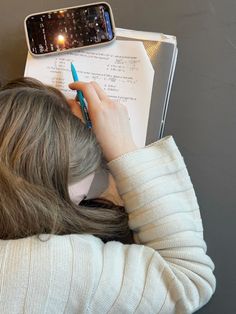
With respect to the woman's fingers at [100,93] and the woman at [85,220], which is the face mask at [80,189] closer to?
the woman at [85,220]

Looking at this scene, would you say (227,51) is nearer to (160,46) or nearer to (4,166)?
(160,46)

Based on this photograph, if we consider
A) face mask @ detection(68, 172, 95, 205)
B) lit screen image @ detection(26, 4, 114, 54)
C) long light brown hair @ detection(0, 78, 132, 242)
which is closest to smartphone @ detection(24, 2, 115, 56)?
lit screen image @ detection(26, 4, 114, 54)

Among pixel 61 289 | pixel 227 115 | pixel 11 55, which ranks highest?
pixel 11 55

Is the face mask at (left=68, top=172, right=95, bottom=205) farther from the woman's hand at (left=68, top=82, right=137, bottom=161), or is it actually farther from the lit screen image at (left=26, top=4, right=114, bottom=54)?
the lit screen image at (left=26, top=4, right=114, bottom=54)

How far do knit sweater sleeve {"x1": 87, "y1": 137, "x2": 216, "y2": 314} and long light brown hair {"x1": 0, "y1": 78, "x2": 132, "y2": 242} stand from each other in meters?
0.06

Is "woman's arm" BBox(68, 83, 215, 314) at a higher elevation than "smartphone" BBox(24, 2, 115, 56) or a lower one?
lower

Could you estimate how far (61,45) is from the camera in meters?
0.65

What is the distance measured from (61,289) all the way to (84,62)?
0.34m

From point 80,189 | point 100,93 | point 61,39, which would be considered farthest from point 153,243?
point 61,39

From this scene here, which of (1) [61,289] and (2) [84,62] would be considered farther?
(2) [84,62]

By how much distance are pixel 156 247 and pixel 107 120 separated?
19 centimetres

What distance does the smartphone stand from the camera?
65 centimetres

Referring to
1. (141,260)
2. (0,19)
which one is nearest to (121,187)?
(141,260)

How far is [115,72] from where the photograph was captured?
25.7 inches
